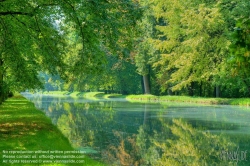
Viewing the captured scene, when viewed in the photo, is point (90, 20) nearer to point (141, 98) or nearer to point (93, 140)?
point (93, 140)

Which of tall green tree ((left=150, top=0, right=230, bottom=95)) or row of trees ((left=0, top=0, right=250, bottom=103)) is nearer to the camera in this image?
row of trees ((left=0, top=0, right=250, bottom=103))

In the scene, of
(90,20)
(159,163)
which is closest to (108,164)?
(159,163)

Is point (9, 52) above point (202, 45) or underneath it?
underneath

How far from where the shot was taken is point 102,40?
1295 centimetres

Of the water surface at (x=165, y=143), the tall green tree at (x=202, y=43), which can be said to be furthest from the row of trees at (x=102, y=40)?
the water surface at (x=165, y=143)

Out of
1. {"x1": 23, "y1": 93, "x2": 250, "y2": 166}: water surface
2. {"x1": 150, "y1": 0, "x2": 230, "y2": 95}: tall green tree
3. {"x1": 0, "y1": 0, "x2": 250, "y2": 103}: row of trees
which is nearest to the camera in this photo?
{"x1": 23, "y1": 93, "x2": 250, "y2": 166}: water surface

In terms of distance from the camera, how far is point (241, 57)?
3.23m

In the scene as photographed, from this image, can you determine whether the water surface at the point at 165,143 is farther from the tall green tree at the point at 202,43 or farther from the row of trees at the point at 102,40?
the tall green tree at the point at 202,43

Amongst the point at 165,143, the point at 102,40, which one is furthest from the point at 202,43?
the point at 102,40

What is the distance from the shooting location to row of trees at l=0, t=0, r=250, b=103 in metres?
11.3

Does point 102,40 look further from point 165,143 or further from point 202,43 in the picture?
point 202,43

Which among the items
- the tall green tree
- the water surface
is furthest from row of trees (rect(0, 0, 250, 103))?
the water surface

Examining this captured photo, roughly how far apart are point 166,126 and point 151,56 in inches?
1453

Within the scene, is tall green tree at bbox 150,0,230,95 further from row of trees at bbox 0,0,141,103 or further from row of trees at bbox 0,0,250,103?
row of trees at bbox 0,0,141,103
